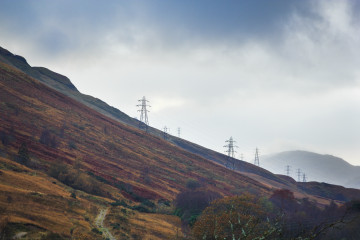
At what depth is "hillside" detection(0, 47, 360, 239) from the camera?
2156 centimetres

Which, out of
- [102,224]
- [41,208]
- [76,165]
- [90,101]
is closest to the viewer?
[41,208]

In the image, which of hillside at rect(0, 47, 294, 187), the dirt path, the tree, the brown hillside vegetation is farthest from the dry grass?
hillside at rect(0, 47, 294, 187)

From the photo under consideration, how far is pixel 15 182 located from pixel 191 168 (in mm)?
51785

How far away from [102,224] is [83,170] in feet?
69.0

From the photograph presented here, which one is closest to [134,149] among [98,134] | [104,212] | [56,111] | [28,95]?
[98,134]

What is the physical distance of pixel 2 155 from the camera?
33.1 metres

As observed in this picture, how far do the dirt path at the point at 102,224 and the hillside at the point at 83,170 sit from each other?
0.65 meters

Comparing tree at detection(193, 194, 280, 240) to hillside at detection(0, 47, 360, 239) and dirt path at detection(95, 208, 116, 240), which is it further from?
dirt path at detection(95, 208, 116, 240)

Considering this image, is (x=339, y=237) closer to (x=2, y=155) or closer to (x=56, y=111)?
(x=2, y=155)

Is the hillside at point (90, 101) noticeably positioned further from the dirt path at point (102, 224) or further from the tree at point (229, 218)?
the tree at point (229, 218)

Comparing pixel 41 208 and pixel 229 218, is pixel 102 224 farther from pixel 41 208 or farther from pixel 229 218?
pixel 229 218

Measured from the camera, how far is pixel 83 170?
42188mm

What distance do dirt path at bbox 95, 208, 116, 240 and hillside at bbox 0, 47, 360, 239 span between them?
2.14ft

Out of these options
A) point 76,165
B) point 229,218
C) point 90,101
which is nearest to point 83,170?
point 76,165
